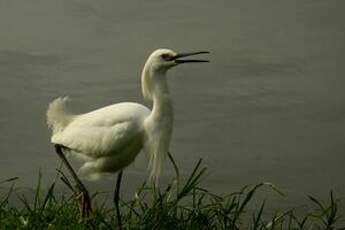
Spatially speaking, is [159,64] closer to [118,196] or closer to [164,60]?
[164,60]

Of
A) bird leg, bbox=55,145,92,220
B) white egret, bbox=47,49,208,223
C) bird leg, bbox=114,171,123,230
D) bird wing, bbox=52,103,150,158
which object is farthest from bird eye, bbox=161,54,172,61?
bird leg, bbox=55,145,92,220

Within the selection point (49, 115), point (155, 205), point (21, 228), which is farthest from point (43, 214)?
point (49, 115)

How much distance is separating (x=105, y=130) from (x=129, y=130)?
35 centimetres

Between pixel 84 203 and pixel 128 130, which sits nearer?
pixel 84 203

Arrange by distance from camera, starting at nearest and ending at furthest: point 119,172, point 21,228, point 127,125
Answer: point 21,228 < point 127,125 < point 119,172

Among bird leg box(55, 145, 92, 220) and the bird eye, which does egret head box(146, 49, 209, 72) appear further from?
bird leg box(55, 145, 92, 220)

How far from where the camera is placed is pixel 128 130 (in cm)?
822

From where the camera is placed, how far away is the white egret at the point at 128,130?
8.23 meters

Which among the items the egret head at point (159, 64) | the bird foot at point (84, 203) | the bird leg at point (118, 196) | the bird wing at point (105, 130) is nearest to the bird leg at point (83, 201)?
the bird foot at point (84, 203)

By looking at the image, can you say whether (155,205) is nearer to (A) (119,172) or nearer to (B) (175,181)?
(B) (175,181)

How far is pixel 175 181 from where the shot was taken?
23.2ft

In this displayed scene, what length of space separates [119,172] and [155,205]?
202 cm

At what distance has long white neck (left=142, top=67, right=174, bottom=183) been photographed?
8219 millimetres

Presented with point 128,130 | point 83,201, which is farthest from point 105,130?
point 83,201
